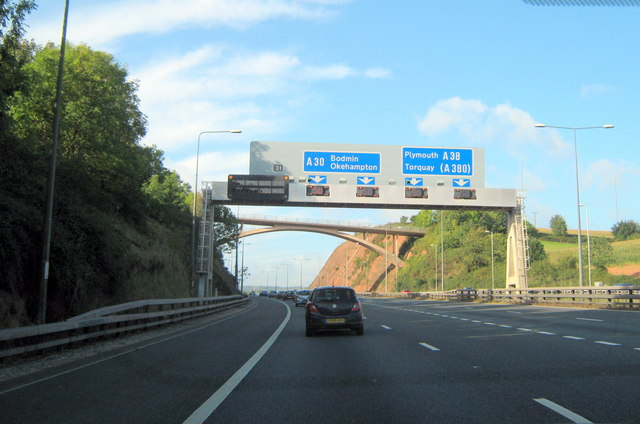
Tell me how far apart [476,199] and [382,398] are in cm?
3295

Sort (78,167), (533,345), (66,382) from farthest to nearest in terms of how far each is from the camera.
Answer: (78,167) < (533,345) < (66,382)

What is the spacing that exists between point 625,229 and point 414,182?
9394 centimetres

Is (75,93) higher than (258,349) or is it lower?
higher

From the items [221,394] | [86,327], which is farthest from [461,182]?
[221,394]

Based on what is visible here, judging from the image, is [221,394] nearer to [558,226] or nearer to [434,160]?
[434,160]

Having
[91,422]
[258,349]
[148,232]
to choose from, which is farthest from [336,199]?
[91,422]

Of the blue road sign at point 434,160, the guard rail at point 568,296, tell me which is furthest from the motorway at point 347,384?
the blue road sign at point 434,160

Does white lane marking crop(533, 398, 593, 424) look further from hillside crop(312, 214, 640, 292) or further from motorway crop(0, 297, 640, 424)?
hillside crop(312, 214, 640, 292)

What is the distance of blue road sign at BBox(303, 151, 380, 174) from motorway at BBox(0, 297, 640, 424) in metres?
24.2

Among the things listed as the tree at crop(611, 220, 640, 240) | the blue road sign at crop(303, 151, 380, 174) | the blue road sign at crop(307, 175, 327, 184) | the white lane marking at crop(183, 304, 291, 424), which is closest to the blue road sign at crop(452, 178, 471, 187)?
the blue road sign at crop(303, 151, 380, 174)

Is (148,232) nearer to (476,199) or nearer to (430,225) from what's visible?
(476,199)

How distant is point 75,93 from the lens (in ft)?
89.3

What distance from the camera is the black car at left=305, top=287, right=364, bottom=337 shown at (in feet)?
53.6

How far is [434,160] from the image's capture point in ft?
122
